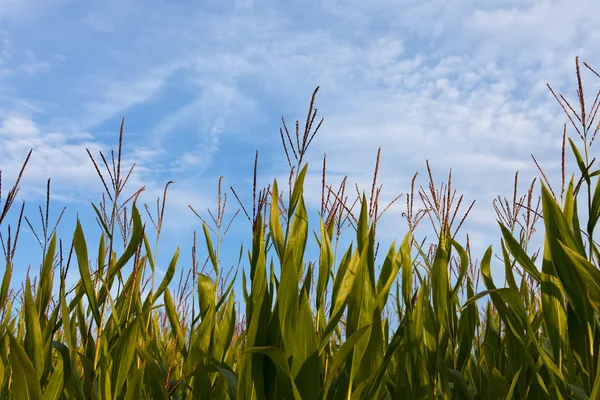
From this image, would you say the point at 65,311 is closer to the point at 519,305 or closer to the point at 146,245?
the point at 146,245

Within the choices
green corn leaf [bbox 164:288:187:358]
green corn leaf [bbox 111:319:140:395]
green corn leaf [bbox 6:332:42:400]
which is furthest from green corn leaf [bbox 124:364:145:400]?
green corn leaf [bbox 164:288:187:358]

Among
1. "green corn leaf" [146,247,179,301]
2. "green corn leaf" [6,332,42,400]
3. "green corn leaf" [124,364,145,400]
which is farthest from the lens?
"green corn leaf" [146,247,179,301]

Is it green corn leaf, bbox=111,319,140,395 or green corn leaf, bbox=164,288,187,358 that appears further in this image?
green corn leaf, bbox=164,288,187,358

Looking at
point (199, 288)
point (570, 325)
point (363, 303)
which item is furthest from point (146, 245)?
point (570, 325)

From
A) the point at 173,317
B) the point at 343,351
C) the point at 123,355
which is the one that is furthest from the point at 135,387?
the point at 343,351

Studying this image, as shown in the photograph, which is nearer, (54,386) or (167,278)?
(54,386)

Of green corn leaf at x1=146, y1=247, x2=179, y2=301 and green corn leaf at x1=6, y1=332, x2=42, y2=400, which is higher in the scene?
green corn leaf at x1=146, y1=247, x2=179, y2=301

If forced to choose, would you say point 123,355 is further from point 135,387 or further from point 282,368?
point 282,368

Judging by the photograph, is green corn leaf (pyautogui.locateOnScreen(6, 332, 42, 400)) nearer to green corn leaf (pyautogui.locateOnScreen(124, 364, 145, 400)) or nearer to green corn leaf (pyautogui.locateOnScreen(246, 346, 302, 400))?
green corn leaf (pyautogui.locateOnScreen(124, 364, 145, 400))

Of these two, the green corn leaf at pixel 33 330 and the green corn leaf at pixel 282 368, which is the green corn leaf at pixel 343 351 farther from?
the green corn leaf at pixel 33 330

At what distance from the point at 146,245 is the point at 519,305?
113 cm

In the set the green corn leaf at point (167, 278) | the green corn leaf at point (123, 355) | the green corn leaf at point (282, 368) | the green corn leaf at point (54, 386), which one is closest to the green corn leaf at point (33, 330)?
the green corn leaf at point (54, 386)

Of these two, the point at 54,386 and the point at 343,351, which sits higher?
the point at 343,351

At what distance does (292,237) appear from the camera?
1.20 meters
